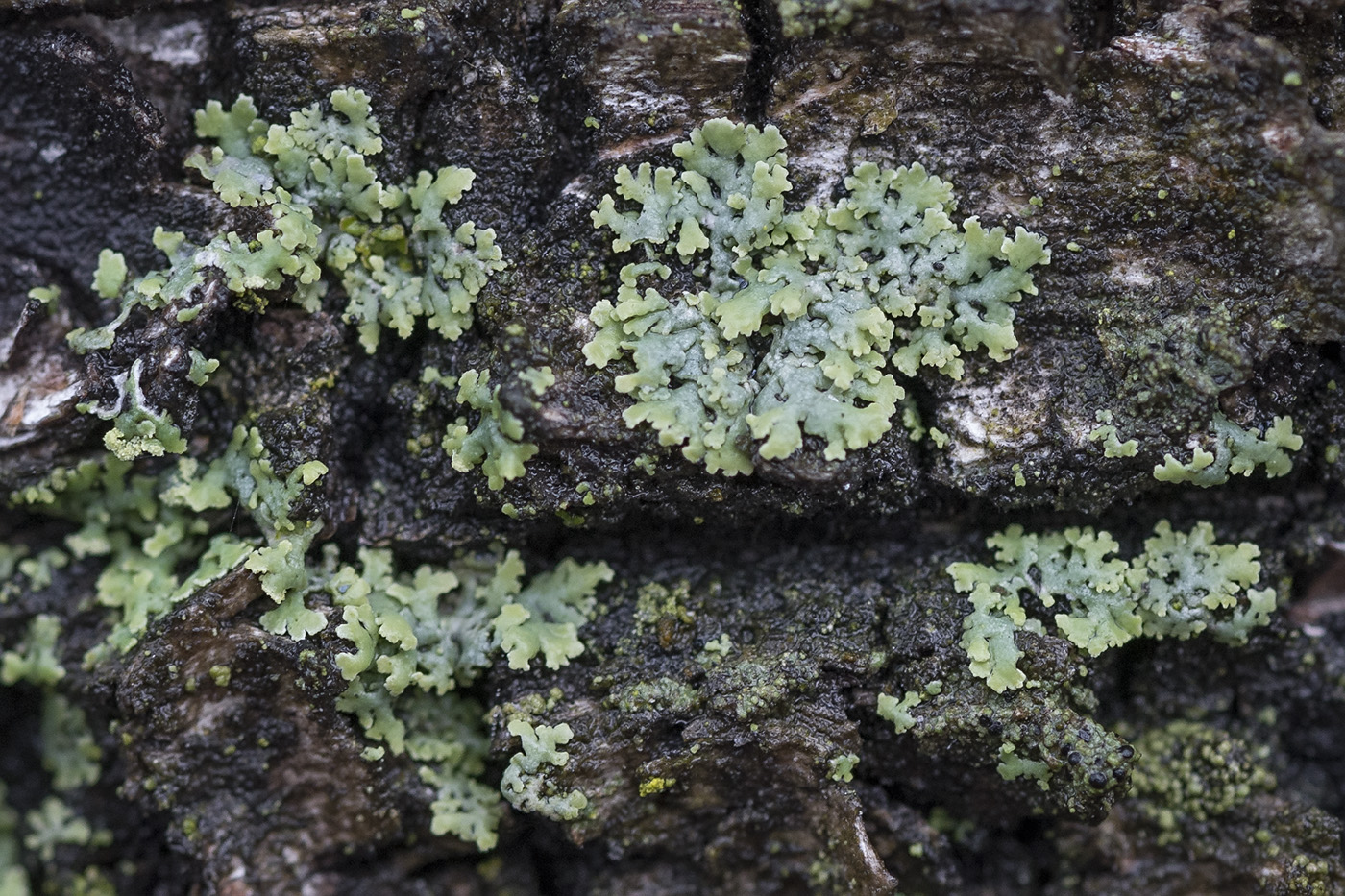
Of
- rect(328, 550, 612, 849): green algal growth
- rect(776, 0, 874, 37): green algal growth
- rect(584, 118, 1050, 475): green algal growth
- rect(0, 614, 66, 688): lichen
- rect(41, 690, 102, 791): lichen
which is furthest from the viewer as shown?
rect(41, 690, 102, 791): lichen

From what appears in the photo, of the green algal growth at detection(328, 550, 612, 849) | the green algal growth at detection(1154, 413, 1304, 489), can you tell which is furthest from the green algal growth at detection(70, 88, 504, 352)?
the green algal growth at detection(1154, 413, 1304, 489)

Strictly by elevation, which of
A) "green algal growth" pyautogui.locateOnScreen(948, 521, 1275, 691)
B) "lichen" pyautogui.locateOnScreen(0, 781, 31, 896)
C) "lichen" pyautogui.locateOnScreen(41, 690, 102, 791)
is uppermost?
"green algal growth" pyautogui.locateOnScreen(948, 521, 1275, 691)

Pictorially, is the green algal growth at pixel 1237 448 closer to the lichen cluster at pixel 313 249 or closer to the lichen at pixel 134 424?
the lichen cluster at pixel 313 249

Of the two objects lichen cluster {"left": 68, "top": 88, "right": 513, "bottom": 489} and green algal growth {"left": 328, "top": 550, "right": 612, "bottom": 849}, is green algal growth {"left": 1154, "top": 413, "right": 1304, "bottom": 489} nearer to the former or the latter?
green algal growth {"left": 328, "top": 550, "right": 612, "bottom": 849}

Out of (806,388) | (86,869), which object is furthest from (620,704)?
(86,869)

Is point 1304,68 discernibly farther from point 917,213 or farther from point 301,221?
point 301,221

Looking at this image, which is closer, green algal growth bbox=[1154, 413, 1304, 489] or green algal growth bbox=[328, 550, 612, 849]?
green algal growth bbox=[1154, 413, 1304, 489]

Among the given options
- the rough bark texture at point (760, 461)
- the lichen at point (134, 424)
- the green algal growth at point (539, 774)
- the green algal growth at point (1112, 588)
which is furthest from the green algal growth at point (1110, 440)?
the lichen at point (134, 424)
